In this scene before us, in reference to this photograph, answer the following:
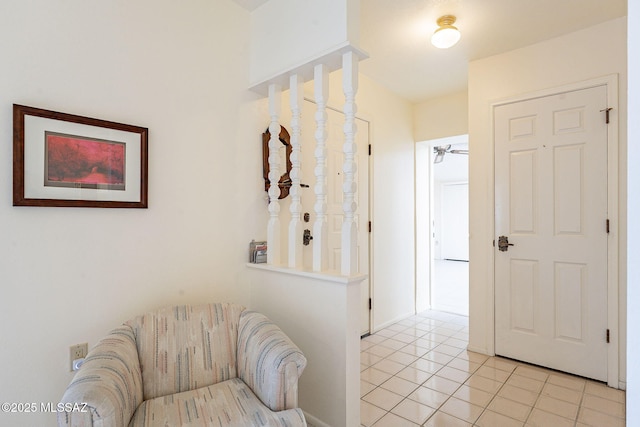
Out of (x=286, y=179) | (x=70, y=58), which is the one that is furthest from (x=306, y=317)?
(x=70, y=58)

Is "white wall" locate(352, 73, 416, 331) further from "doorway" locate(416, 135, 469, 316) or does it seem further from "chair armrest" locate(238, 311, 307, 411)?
"chair armrest" locate(238, 311, 307, 411)

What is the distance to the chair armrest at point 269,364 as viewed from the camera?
132cm

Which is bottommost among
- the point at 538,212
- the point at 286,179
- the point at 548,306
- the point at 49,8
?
the point at 548,306

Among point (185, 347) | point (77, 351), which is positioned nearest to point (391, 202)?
point (185, 347)

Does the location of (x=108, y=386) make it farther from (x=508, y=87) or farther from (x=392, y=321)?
(x=508, y=87)

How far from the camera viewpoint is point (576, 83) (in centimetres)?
246

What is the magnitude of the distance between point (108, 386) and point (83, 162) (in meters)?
1.04

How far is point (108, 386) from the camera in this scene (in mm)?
1108

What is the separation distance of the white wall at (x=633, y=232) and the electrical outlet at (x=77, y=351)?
1.99m

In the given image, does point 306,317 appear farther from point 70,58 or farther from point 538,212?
point 538,212

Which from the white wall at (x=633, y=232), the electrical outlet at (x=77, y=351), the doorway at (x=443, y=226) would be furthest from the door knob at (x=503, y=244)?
the electrical outlet at (x=77, y=351)

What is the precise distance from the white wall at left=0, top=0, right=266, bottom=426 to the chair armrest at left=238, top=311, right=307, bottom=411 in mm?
623

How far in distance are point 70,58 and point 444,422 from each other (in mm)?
2770

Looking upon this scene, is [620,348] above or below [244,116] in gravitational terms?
below
